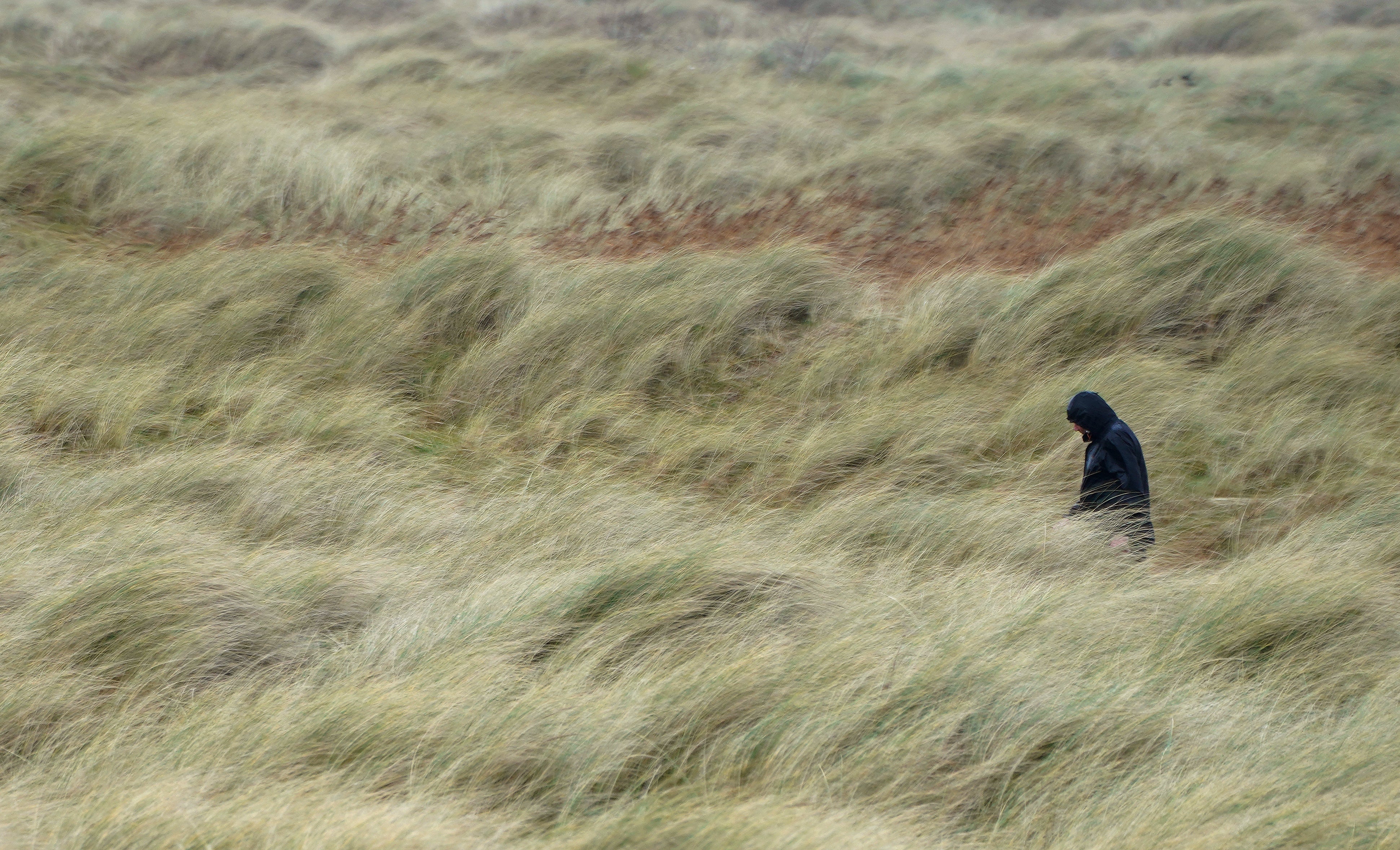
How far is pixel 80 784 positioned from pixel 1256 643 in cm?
394

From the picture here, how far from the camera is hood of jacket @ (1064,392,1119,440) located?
5.21 metres

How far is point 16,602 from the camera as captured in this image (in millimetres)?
4090

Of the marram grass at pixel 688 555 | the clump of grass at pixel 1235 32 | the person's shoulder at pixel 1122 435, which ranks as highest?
the clump of grass at pixel 1235 32

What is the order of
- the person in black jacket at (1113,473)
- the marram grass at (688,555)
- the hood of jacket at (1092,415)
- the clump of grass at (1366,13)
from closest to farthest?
the marram grass at (688,555), the person in black jacket at (1113,473), the hood of jacket at (1092,415), the clump of grass at (1366,13)

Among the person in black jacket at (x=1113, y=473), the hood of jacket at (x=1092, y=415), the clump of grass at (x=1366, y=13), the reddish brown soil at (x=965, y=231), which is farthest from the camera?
the clump of grass at (x=1366, y=13)

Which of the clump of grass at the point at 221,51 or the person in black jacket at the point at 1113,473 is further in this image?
the clump of grass at the point at 221,51

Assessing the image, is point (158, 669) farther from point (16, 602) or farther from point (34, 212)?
point (34, 212)

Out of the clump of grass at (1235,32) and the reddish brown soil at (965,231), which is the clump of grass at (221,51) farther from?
the clump of grass at (1235,32)

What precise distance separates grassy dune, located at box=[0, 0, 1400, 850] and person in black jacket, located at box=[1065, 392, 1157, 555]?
0.80ft

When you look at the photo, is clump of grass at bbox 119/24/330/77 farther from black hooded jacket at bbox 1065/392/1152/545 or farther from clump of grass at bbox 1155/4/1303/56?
clump of grass at bbox 1155/4/1303/56

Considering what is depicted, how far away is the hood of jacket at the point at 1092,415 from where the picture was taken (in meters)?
5.21

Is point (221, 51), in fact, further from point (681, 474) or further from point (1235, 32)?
point (1235, 32)

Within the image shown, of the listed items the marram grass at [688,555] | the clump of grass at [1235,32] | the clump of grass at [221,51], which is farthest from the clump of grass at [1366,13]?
the clump of grass at [221,51]

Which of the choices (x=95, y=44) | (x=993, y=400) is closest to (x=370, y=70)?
(x=95, y=44)
